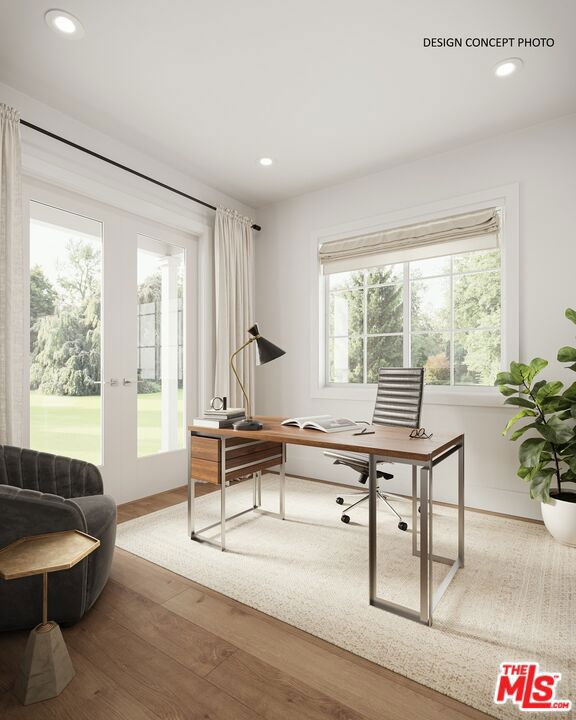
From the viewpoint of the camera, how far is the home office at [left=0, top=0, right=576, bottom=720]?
5.29ft

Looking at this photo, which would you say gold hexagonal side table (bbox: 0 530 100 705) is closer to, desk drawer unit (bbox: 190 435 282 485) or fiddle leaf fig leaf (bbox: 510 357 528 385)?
desk drawer unit (bbox: 190 435 282 485)

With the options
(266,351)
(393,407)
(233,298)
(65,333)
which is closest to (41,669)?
(266,351)

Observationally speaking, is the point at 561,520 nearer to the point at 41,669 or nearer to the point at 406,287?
the point at 406,287

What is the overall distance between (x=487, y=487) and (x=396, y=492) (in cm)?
76

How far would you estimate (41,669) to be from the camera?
1.39m

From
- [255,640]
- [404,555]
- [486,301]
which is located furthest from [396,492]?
[255,640]

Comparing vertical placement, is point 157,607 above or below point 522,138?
below

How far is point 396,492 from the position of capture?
369 cm

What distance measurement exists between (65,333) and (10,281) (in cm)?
60

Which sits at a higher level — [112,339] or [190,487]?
[112,339]

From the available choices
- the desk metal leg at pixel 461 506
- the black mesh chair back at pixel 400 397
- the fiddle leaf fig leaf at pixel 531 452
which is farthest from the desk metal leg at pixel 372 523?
the fiddle leaf fig leaf at pixel 531 452

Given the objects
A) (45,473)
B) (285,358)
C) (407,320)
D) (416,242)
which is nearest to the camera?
(45,473)

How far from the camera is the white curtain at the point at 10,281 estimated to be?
2508mm

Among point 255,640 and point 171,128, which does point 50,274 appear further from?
point 255,640
